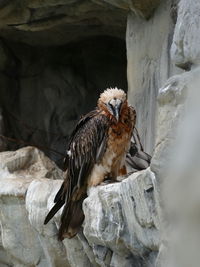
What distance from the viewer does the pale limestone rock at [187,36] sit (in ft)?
5.63

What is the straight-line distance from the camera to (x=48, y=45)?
18.7 ft

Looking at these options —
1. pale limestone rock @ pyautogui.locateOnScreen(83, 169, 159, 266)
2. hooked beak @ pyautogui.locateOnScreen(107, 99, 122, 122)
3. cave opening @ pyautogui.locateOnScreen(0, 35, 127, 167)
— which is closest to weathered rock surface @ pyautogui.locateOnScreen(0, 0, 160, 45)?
cave opening @ pyautogui.locateOnScreen(0, 35, 127, 167)

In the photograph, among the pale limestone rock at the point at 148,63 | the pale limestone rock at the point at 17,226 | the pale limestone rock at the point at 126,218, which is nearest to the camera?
the pale limestone rock at the point at 126,218

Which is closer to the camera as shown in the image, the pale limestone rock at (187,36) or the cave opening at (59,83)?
the pale limestone rock at (187,36)

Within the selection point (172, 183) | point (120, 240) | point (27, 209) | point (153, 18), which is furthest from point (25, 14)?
point (172, 183)

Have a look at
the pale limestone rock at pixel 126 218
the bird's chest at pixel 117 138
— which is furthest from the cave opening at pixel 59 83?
the pale limestone rock at pixel 126 218

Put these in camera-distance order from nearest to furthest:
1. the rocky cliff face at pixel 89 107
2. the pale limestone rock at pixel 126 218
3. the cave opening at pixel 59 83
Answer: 1. the rocky cliff face at pixel 89 107
2. the pale limestone rock at pixel 126 218
3. the cave opening at pixel 59 83

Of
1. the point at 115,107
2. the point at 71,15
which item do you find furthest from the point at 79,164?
the point at 71,15

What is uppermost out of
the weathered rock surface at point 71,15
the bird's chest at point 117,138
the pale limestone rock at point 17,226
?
the weathered rock surface at point 71,15

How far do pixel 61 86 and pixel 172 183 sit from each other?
16.5ft

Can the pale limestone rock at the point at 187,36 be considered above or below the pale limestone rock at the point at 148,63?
above

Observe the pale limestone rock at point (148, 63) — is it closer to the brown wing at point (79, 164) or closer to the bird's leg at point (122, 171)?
the bird's leg at point (122, 171)

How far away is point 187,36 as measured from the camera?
1765 millimetres

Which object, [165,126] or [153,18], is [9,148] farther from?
[165,126]
